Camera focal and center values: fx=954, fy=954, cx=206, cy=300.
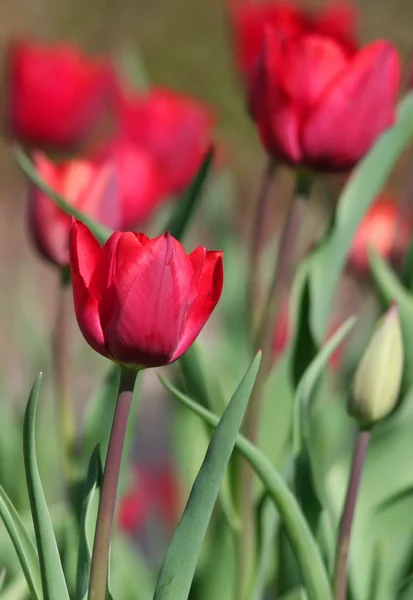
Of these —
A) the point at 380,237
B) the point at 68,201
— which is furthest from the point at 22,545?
the point at 380,237

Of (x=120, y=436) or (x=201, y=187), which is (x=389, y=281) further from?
(x=120, y=436)

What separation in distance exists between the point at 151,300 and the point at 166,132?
2.00 ft

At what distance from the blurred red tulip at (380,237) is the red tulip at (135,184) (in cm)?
16

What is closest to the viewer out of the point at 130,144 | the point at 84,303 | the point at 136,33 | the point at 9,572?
the point at 84,303

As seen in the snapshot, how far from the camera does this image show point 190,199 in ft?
1.53

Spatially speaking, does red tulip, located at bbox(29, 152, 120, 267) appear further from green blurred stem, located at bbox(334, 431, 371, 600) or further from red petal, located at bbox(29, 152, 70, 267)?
green blurred stem, located at bbox(334, 431, 371, 600)

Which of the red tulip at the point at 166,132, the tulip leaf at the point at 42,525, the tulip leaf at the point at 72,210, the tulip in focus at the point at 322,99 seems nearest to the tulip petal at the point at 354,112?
the tulip in focus at the point at 322,99

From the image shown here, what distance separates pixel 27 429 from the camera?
13.5 inches

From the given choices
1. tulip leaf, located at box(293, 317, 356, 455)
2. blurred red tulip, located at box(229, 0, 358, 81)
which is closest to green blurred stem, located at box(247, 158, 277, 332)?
blurred red tulip, located at box(229, 0, 358, 81)

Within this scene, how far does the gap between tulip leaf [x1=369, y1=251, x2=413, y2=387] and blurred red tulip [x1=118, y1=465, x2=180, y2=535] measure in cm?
32

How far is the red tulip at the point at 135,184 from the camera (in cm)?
69

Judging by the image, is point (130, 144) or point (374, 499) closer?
point (374, 499)

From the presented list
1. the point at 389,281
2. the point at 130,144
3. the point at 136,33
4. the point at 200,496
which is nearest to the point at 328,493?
the point at 389,281

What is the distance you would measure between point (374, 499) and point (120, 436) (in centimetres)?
23
